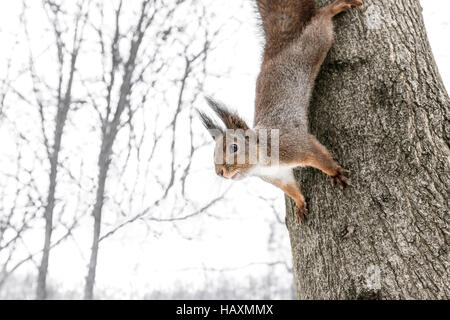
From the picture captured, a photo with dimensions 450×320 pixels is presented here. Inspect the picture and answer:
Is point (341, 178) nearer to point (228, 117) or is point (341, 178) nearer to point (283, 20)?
point (228, 117)

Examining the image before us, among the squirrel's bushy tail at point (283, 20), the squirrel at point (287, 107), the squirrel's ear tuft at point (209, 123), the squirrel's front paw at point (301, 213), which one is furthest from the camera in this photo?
the squirrel's bushy tail at point (283, 20)

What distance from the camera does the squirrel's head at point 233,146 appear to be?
221 centimetres

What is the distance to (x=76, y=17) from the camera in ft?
15.6

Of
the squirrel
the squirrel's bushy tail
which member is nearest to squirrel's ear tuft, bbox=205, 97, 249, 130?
the squirrel

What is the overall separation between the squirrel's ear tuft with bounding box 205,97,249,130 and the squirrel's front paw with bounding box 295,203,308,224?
52 centimetres

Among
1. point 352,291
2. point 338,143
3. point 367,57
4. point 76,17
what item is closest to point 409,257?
point 352,291

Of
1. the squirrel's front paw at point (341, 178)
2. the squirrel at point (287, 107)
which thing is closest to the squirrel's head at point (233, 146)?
the squirrel at point (287, 107)

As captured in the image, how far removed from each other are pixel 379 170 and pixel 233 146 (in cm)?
71

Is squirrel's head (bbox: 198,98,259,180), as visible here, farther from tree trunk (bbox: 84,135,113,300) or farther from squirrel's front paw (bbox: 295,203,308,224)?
tree trunk (bbox: 84,135,113,300)

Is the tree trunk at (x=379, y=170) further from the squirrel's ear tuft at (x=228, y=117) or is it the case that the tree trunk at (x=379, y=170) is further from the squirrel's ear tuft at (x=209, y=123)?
the squirrel's ear tuft at (x=209, y=123)

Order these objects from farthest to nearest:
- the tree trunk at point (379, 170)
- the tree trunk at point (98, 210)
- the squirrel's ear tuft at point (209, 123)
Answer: the tree trunk at point (98, 210), the squirrel's ear tuft at point (209, 123), the tree trunk at point (379, 170)

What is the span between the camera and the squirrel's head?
221cm

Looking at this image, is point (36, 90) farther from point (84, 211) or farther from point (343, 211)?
point (343, 211)

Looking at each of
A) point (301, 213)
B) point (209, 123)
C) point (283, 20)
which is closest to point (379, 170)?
point (301, 213)
